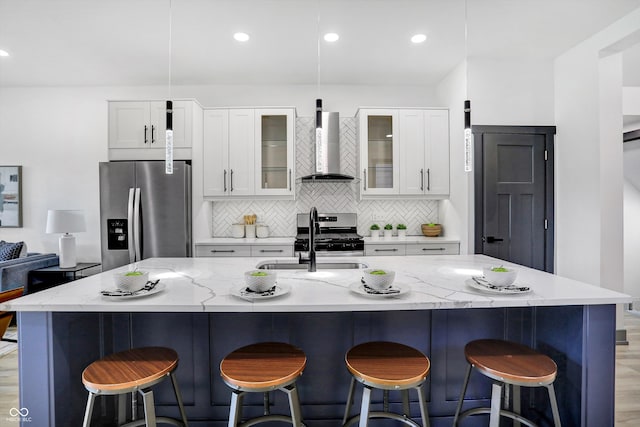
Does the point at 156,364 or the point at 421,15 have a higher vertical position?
the point at 421,15

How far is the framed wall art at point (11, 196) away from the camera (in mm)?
4295

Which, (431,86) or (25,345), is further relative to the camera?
(431,86)

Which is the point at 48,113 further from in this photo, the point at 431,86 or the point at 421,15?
the point at 431,86

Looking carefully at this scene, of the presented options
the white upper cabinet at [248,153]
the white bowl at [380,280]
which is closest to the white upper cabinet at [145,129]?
the white upper cabinet at [248,153]

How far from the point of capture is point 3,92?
4.34 m

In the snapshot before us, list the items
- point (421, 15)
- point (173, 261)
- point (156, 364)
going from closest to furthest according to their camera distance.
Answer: point (156, 364) < point (173, 261) < point (421, 15)

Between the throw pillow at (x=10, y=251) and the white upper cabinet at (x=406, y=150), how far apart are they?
408cm

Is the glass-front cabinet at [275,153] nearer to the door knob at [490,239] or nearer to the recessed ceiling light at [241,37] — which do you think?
the recessed ceiling light at [241,37]

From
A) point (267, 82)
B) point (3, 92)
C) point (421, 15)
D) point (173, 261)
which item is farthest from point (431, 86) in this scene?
point (3, 92)

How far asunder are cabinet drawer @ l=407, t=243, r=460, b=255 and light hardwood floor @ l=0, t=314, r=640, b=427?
1.62m

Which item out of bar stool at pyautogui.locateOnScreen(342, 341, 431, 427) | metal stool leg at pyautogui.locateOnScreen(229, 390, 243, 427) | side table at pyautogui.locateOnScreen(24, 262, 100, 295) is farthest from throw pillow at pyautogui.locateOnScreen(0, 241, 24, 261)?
bar stool at pyautogui.locateOnScreen(342, 341, 431, 427)

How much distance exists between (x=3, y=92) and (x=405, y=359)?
18.6 feet

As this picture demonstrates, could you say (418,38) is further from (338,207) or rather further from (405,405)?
(405,405)

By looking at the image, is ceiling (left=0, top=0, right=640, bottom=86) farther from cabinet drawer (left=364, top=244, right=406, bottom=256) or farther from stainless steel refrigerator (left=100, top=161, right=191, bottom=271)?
cabinet drawer (left=364, top=244, right=406, bottom=256)
